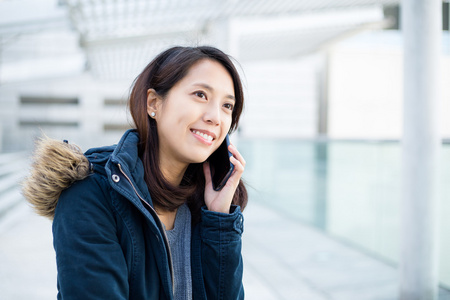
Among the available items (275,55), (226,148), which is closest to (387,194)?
(226,148)

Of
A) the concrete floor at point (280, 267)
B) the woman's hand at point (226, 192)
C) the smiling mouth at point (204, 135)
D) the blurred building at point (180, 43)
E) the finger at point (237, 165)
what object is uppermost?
the blurred building at point (180, 43)

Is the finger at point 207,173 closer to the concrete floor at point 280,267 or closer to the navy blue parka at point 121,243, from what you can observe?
the navy blue parka at point 121,243

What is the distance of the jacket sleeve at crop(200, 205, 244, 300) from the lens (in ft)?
5.25

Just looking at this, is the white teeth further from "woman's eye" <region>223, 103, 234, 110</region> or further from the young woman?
"woman's eye" <region>223, 103, 234, 110</region>

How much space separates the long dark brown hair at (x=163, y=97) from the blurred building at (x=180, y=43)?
258 millimetres

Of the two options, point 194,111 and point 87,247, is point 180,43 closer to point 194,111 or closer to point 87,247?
point 194,111

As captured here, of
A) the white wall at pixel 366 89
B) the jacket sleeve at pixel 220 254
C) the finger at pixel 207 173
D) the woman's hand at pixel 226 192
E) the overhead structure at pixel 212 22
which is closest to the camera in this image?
the jacket sleeve at pixel 220 254

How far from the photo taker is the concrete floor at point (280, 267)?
12.5ft

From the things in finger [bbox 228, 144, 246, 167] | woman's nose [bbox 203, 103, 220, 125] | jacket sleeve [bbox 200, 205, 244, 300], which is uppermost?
woman's nose [bbox 203, 103, 220, 125]

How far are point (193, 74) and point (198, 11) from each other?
673cm

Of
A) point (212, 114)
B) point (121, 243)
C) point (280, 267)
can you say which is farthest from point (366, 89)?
point (121, 243)

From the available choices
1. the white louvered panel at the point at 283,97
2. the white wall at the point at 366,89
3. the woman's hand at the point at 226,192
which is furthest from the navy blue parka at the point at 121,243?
the white louvered panel at the point at 283,97

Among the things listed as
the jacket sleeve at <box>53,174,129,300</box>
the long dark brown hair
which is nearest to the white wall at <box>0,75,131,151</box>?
the long dark brown hair

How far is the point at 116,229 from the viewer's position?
134 centimetres
